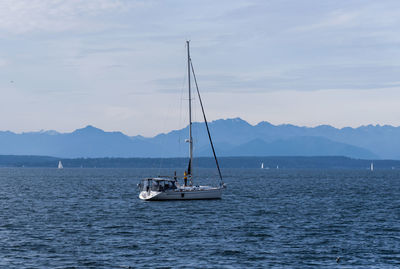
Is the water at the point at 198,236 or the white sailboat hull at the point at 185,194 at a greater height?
the white sailboat hull at the point at 185,194

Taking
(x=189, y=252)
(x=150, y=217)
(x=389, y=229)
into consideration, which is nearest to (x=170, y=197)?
(x=150, y=217)

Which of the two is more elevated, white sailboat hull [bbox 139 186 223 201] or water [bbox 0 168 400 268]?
white sailboat hull [bbox 139 186 223 201]

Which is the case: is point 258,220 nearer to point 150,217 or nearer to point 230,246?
point 150,217

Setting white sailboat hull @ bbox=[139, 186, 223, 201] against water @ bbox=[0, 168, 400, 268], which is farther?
white sailboat hull @ bbox=[139, 186, 223, 201]

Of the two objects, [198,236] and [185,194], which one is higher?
[185,194]

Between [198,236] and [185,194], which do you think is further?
[185,194]

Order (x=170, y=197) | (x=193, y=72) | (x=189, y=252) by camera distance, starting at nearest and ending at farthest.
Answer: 1. (x=189, y=252)
2. (x=170, y=197)
3. (x=193, y=72)

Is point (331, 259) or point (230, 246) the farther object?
point (230, 246)

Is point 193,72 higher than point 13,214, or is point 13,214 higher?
point 193,72

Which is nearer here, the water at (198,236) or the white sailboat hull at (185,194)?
the water at (198,236)

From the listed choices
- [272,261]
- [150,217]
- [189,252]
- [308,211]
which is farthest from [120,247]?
[308,211]

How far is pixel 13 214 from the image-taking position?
74312mm

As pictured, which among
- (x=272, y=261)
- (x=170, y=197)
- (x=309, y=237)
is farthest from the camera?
(x=170, y=197)

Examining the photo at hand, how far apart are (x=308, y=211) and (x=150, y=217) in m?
21.5
